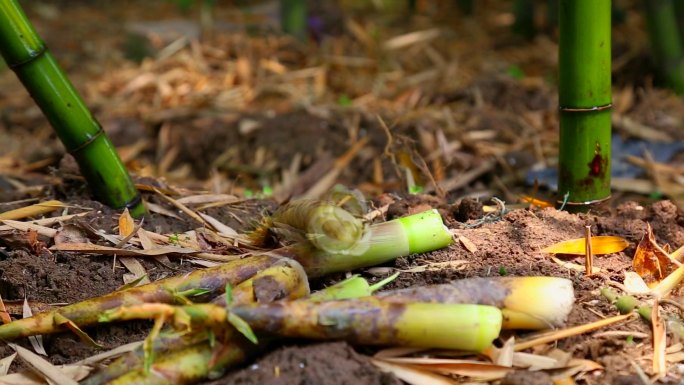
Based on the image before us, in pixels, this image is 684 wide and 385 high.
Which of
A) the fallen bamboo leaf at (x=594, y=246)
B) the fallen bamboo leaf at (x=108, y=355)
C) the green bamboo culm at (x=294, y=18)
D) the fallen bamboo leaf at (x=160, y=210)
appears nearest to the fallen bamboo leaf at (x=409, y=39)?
the green bamboo culm at (x=294, y=18)

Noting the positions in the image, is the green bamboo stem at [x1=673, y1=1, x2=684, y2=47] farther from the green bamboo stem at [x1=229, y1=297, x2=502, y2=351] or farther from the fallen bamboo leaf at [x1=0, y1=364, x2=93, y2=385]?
the fallen bamboo leaf at [x1=0, y1=364, x2=93, y2=385]

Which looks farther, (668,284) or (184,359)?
(668,284)

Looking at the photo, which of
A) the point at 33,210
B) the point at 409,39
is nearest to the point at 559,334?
the point at 33,210

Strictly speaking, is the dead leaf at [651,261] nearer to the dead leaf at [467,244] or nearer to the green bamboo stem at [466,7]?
the dead leaf at [467,244]

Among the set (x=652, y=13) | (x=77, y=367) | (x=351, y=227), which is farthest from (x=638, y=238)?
(x=652, y=13)

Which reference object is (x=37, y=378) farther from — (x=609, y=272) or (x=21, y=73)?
(x=609, y=272)

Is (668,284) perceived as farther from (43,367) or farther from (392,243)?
(43,367)
